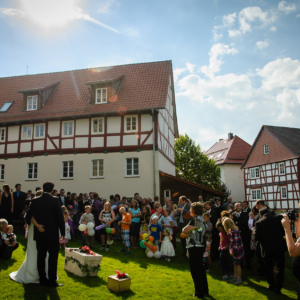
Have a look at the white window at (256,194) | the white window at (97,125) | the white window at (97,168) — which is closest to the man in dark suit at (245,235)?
the white window at (97,168)

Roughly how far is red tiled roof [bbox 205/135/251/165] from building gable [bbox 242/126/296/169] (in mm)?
7666

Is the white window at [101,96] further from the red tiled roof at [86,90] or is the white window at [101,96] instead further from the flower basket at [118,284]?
the flower basket at [118,284]

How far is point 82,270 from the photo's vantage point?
7.34m

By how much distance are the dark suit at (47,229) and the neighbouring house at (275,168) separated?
2685 cm

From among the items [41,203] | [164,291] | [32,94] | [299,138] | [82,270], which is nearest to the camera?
[41,203]

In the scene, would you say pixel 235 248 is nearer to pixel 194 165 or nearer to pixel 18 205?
pixel 18 205

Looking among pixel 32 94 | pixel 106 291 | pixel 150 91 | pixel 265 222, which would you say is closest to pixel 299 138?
pixel 150 91

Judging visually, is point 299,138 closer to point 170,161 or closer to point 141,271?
A: point 170,161

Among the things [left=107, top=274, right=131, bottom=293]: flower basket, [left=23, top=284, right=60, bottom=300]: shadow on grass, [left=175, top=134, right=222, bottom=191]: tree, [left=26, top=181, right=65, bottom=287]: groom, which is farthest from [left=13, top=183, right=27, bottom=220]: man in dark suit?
[left=175, top=134, right=222, bottom=191]: tree

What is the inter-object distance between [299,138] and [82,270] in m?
31.9

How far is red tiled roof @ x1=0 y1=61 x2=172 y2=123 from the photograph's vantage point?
867 inches

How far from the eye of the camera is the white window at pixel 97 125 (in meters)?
22.2

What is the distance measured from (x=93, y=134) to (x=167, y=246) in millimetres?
13521

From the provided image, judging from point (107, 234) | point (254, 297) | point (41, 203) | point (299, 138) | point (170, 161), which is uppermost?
point (299, 138)
